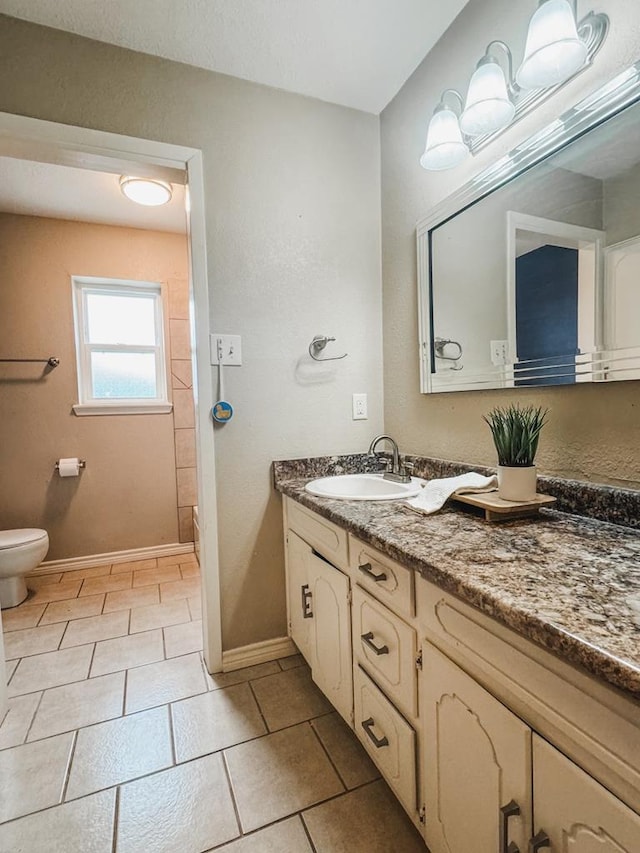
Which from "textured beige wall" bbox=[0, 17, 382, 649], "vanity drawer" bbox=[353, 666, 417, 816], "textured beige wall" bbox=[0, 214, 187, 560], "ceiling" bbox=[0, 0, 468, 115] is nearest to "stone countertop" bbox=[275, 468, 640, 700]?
"vanity drawer" bbox=[353, 666, 417, 816]

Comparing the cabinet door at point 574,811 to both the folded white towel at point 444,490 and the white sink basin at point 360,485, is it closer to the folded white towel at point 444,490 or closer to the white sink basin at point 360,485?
the folded white towel at point 444,490

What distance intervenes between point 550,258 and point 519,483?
0.64 m

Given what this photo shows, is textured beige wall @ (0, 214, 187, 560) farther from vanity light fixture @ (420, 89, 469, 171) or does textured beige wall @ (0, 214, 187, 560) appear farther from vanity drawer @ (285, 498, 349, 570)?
vanity light fixture @ (420, 89, 469, 171)

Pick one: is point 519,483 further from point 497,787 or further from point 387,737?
point 387,737

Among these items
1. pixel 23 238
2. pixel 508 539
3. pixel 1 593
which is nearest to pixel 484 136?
pixel 508 539

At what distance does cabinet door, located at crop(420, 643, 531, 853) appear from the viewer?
0.62 m

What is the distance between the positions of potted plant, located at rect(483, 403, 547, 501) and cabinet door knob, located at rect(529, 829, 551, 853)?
625 mm

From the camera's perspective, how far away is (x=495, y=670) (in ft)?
2.13

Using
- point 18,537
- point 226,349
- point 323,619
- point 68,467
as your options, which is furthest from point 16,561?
point 323,619

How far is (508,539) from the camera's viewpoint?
880mm

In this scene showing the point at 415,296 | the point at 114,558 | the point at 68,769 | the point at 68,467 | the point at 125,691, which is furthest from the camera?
the point at 114,558

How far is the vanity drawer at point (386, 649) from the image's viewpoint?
893 mm

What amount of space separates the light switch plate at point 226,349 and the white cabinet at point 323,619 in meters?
0.75

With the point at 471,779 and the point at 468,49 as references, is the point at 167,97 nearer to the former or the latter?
the point at 468,49
